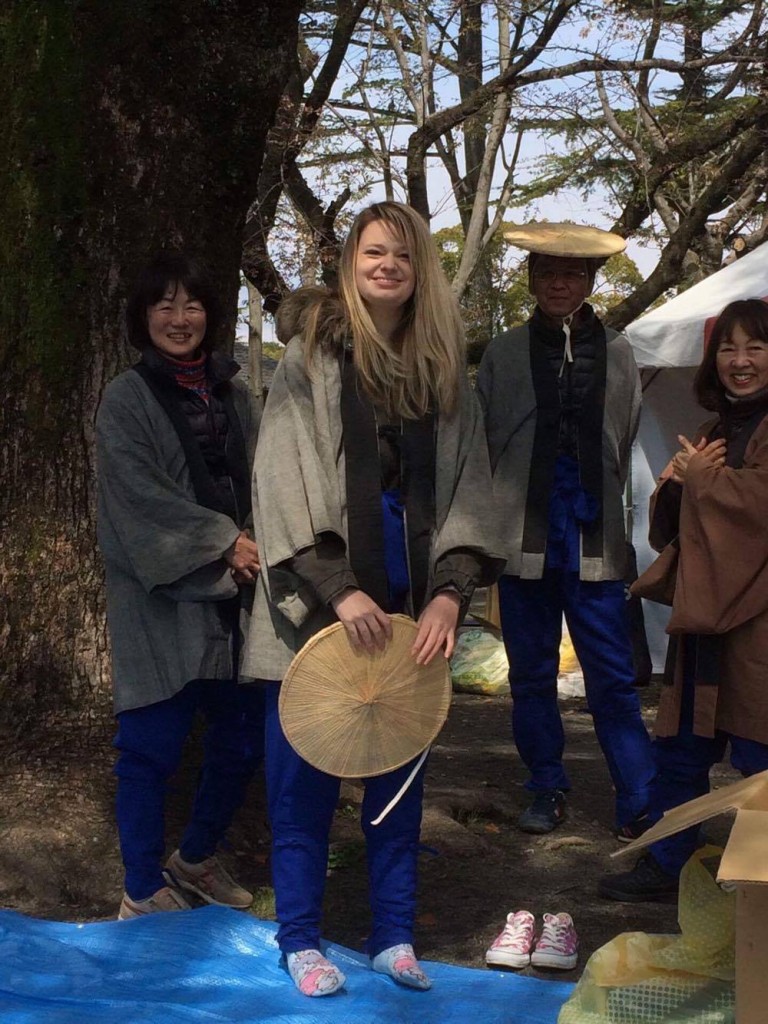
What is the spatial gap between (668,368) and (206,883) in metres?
4.50

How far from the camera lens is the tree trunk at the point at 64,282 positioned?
395 centimetres

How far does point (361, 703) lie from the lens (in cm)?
295

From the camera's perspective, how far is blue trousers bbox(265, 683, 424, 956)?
303 cm

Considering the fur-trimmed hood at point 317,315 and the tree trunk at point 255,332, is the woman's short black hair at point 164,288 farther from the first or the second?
the tree trunk at point 255,332

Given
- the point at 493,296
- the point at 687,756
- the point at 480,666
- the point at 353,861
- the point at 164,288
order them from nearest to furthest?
the point at 164,288
the point at 687,756
the point at 353,861
the point at 480,666
the point at 493,296

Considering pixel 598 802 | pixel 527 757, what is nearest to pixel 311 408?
pixel 527 757

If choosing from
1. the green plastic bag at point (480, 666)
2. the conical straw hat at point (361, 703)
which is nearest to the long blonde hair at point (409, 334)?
the conical straw hat at point (361, 703)

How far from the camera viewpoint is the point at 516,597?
4211 mm

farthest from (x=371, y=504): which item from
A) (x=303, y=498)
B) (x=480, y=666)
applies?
(x=480, y=666)

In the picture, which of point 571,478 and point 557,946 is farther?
point 571,478

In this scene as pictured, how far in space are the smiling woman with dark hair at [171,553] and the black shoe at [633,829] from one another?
4.38 feet

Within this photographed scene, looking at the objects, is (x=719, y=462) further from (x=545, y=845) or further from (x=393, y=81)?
(x=393, y=81)

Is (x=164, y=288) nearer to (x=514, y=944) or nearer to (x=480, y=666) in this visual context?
(x=514, y=944)

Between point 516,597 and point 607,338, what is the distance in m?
0.91
